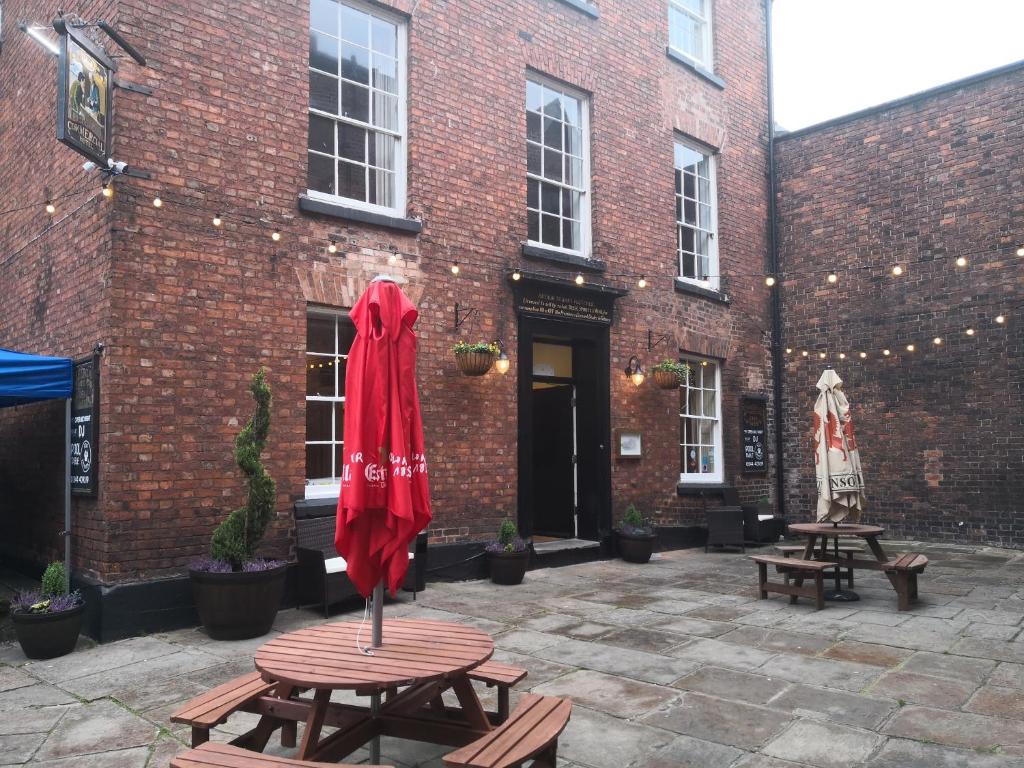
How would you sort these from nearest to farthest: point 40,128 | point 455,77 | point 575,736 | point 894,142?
point 575,736 → point 40,128 → point 455,77 → point 894,142

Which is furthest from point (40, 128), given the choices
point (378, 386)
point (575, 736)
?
point (575, 736)

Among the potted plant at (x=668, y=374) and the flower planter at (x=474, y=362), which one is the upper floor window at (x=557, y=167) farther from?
the flower planter at (x=474, y=362)

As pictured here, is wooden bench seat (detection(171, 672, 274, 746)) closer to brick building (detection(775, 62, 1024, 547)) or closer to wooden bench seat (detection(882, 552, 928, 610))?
wooden bench seat (detection(882, 552, 928, 610))

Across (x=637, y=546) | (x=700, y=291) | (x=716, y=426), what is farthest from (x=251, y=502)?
→ (x=716, y=426)

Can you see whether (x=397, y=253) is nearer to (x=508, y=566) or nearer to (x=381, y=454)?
(x=508, y=566)

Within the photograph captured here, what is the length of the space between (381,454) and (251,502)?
125 inches

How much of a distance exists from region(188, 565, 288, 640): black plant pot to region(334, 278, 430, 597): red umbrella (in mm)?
2742

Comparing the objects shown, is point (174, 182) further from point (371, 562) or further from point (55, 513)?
point (371, 562)

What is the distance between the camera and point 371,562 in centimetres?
335

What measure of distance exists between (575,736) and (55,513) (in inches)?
227

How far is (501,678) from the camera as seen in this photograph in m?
3.63

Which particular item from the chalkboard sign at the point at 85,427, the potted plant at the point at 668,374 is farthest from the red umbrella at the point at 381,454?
the potted plant at the point at 668,374

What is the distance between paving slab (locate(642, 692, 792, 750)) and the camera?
3.82m

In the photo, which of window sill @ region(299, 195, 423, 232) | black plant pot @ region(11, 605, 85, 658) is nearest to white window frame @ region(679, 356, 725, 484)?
window sill @ region(299, 195, 423, 232)
